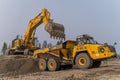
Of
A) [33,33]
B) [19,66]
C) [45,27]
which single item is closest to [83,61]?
[19,66]

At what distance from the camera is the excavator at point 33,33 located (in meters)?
22.3

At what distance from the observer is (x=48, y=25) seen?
73.4 ft

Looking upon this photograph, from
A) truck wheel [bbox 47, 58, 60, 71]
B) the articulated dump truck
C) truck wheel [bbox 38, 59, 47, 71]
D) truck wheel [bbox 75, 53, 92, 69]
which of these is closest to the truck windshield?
the articulated dump truck

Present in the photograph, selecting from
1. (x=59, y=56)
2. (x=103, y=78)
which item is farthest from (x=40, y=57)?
(x=103, y=78)

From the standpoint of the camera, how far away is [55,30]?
2216 cm

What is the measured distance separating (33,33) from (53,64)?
11.5 meters

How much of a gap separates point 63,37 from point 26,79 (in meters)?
11.3

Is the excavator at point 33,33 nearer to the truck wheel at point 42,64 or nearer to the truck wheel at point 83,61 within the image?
the truck wheel at point 42,64

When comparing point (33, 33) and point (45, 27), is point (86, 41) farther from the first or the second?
point (33, 33)

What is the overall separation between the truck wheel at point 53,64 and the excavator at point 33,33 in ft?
12.5

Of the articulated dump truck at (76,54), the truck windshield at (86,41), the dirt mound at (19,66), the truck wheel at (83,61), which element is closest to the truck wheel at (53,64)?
the articulated dump truck at (76,54)

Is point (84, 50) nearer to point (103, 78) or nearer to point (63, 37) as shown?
point (103, 78)

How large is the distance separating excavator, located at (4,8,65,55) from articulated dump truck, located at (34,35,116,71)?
11.0ft

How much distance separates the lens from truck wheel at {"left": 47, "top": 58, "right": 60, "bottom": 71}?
18.0 meters
